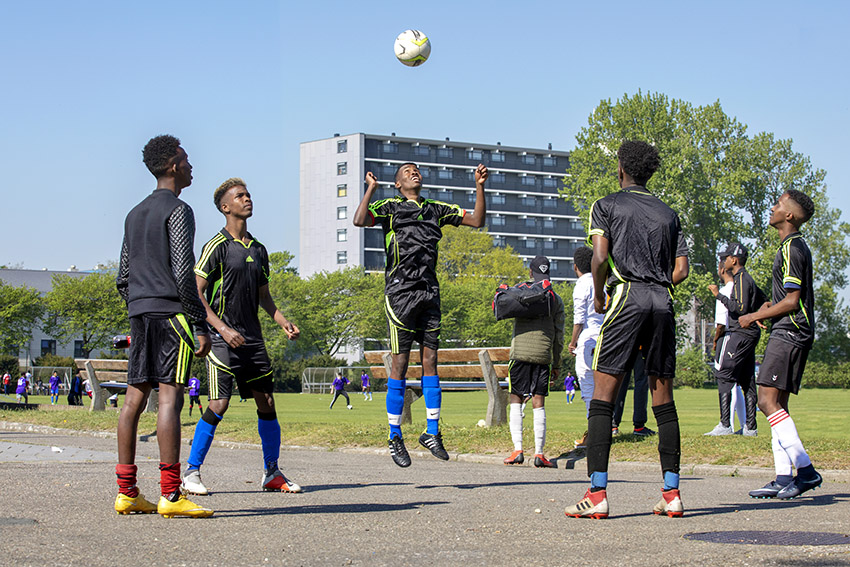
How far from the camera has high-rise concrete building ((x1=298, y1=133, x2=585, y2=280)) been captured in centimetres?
13288

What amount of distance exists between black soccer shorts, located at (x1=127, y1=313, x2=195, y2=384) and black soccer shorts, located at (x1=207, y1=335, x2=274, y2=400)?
137cm

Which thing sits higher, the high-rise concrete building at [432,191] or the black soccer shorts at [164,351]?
the high-rise concrete building at [432,191]

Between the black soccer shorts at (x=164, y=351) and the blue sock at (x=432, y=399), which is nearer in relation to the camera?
the black soccer shorts at (x=164, y=351)

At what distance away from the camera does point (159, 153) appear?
6539mm

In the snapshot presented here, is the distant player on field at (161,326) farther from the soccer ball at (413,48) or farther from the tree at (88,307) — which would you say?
the tree at (88,307)

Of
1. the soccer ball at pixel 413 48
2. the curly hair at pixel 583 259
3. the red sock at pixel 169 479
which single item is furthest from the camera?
the curly hair at pixel 583 259

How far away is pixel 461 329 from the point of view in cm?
9181

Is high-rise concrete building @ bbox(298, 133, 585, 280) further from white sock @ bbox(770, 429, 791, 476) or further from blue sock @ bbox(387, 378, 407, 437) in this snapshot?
white sock @ bbox(770, 429, 791, 476)

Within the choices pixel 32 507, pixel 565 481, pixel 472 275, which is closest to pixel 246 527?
pixel 32 507

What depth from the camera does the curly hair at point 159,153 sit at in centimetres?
651

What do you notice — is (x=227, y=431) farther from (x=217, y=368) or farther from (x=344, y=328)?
(x=344, y=328)

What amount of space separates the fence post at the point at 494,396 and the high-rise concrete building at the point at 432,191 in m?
112

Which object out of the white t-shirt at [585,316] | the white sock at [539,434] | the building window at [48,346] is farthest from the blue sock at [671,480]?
the building window at [48,346]

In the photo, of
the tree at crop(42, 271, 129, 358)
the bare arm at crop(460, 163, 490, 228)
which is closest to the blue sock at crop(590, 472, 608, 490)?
the bare arm at crop(460, 163, 490, 228)
